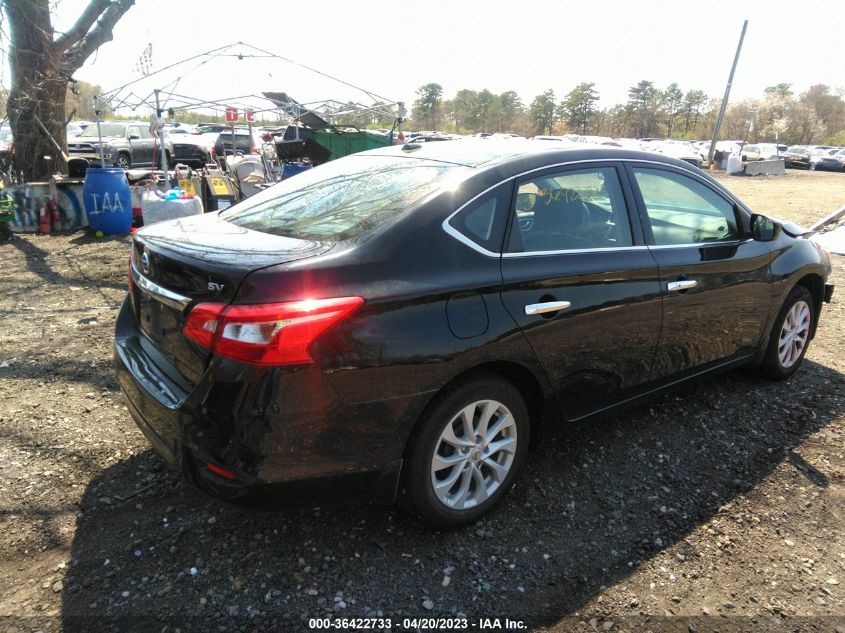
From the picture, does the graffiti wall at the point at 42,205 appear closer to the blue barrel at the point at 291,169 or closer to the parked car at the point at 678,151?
the blue barrel at the point at 291,169

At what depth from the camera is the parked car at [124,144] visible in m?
21.2

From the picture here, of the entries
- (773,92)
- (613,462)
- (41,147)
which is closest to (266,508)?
(613,462)

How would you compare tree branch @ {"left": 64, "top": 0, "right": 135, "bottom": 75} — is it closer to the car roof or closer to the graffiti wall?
the graffiti wall

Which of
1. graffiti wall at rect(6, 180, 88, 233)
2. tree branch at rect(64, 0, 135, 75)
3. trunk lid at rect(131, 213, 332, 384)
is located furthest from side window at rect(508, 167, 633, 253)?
tree branch at rect(64, 0, 135, 75)

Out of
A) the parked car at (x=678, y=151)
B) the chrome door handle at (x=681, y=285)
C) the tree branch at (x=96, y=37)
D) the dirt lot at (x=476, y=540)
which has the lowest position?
the dirt lot at (x=476, y=540)

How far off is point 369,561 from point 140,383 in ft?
4.01

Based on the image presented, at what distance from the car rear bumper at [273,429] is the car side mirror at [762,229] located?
8.95 ft

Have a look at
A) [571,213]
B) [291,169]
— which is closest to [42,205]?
[291,169]

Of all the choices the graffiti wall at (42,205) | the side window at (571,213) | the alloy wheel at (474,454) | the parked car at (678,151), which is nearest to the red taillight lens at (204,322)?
the alloy wheel at (474,454)

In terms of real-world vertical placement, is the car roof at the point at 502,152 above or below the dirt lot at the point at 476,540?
above

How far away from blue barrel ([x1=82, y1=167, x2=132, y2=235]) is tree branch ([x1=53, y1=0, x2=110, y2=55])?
3.18m

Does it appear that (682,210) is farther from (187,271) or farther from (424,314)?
(187,271)

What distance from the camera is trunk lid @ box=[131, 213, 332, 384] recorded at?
7.14ft

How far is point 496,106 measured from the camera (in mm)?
77875
